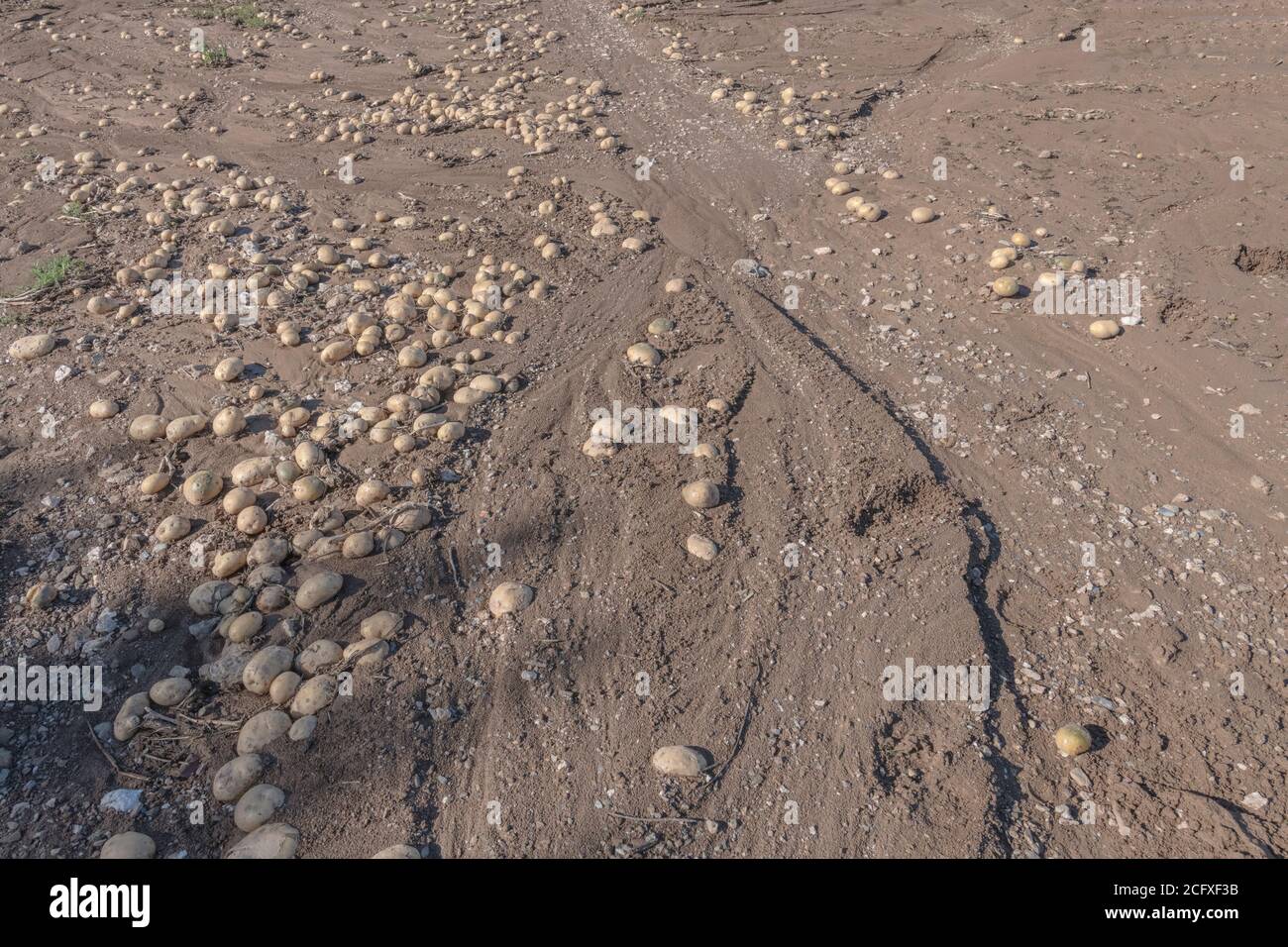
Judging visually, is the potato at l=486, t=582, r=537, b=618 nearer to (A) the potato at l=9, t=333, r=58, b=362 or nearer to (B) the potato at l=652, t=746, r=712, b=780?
(B) the potato at l=652, t=746, r=712, b=780

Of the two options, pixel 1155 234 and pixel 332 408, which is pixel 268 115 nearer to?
pixel 332 408

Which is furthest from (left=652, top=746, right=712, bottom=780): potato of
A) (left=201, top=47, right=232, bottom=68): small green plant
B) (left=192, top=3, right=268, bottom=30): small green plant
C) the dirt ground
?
(left=192, top=3, right=268, bottom=30): small green plant

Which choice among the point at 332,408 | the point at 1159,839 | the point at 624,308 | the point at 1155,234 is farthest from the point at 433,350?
the point at 1155,234

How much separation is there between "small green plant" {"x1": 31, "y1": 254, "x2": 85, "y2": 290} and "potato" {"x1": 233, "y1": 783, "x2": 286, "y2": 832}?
5.45 m

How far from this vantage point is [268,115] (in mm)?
9492

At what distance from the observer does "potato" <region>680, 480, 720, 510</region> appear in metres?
4.10

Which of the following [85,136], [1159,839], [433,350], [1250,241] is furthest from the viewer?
[85,136]

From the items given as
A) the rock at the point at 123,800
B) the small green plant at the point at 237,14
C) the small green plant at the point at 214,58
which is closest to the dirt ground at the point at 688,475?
the rock at the point at 123,800

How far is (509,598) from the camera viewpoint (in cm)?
366

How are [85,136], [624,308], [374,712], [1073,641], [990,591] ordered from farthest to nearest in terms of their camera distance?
[85,136] < [624,308] < [990,591] < [1073,641] < [374,712]

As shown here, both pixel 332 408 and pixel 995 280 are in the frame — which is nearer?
pixel 332 408

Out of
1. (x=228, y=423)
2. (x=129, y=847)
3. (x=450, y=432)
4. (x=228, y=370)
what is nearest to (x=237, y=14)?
(x=228, y=370)

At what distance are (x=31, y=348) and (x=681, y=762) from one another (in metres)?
5.63

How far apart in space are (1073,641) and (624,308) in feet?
12.0
